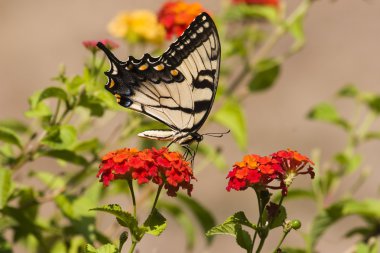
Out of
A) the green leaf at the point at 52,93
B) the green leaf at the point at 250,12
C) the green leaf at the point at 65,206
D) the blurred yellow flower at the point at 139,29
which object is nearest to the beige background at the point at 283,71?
the green leaf at the point at 250,12

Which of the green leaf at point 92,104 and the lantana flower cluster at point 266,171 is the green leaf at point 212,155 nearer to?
the green leaf at point 92,104

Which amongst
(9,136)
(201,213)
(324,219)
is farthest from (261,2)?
(9,136)

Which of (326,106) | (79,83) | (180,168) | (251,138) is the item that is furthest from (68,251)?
(251,138)

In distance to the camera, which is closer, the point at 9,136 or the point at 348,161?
the point at 9,136

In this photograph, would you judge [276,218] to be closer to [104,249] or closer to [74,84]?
[104,249]

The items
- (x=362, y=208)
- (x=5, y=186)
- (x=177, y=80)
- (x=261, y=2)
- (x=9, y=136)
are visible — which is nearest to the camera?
(x=5, y=186)

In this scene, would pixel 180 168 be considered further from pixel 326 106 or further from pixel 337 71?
pixel 337 71
